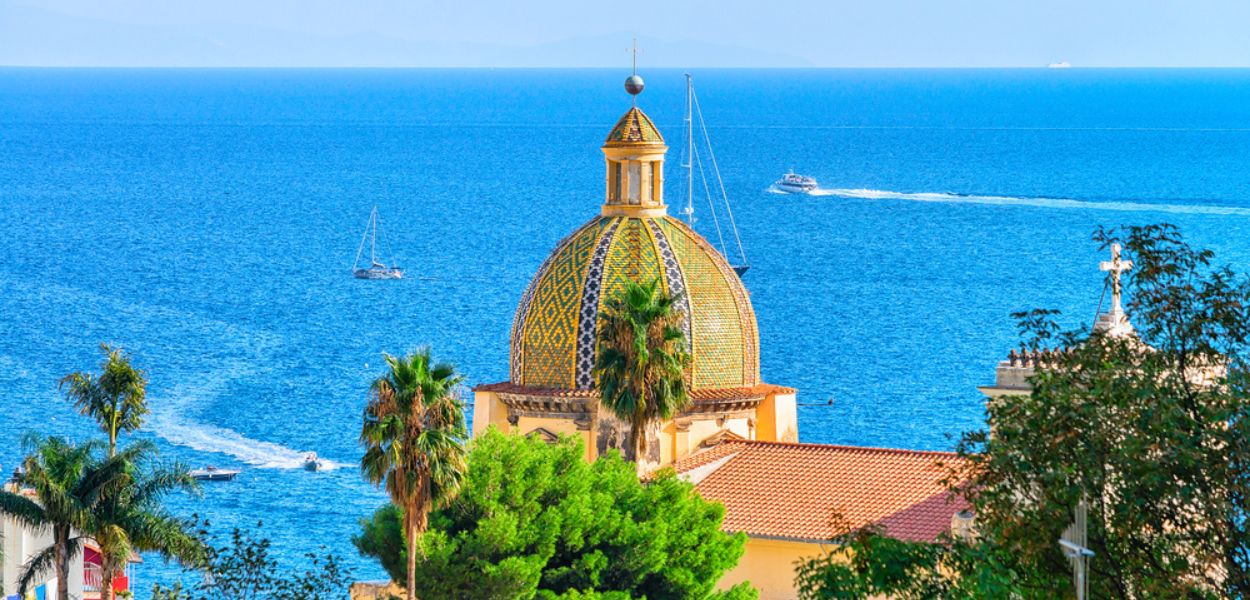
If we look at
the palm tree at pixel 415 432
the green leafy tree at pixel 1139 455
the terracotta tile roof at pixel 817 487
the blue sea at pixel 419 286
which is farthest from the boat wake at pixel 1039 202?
the green leafy tree at pixel 1139 455

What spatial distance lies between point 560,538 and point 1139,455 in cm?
1608

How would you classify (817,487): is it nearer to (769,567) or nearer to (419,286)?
(769,567)

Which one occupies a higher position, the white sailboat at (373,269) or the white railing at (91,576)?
the white sailboat at (373,269)

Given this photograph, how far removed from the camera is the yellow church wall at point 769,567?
38.4 metres

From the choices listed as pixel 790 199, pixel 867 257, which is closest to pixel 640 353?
pixel 867 257

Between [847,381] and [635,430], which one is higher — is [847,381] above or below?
above

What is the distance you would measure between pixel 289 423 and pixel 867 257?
54.4m

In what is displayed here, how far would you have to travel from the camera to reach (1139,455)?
21.0 metres

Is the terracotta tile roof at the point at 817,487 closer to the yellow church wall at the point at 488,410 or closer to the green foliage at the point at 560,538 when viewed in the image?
the green foliage at the point at 560,538

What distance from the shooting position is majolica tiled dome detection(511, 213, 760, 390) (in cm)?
4153

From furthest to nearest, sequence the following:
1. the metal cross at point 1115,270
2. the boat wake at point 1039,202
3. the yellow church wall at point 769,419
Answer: the boat wake at point 1039,202 → the yellow church wall at point 769,419 → the metal cross at point 1115,270

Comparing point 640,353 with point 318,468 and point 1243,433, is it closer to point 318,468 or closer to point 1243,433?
point 1243,433

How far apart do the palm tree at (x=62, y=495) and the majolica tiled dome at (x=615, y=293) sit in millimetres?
13063

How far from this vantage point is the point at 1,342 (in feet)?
325
